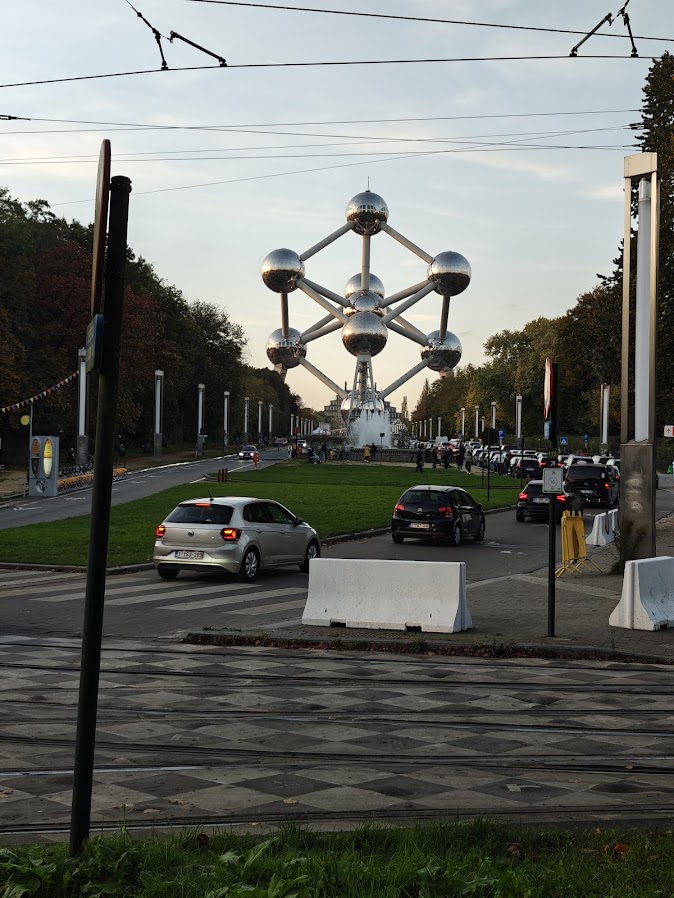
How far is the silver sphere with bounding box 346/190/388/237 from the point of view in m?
104

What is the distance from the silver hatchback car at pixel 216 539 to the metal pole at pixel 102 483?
15377 mm

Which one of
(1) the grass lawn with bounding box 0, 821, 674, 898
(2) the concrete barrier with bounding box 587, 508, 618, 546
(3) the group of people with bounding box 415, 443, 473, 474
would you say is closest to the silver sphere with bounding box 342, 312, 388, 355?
(3) the group of people with bounding box 415, 443, 473, 474

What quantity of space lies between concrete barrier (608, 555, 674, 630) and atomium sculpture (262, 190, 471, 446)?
89.7 metres

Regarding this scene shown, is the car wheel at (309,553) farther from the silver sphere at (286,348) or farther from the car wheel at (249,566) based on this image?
the silver sphere at (286,348)

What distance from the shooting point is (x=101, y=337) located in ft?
15.2

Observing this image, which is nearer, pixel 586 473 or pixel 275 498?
pixel 275 498

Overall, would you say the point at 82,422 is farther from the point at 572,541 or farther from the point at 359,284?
the point at 359,284

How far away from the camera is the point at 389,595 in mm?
14680

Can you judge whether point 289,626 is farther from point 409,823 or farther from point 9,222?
point 9,222

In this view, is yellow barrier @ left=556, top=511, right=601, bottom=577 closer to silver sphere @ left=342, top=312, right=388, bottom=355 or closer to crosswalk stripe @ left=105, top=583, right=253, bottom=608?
crosswalk stripe @ left=105, top=583, right=253, bottom=608

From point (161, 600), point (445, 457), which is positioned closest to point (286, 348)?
point (445, 457)

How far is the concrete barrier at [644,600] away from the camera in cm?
1441

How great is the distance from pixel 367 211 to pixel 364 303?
8707 mm

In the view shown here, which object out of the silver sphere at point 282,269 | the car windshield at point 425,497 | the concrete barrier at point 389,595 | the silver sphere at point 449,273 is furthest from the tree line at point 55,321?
the concrete barrier at point 389,595
